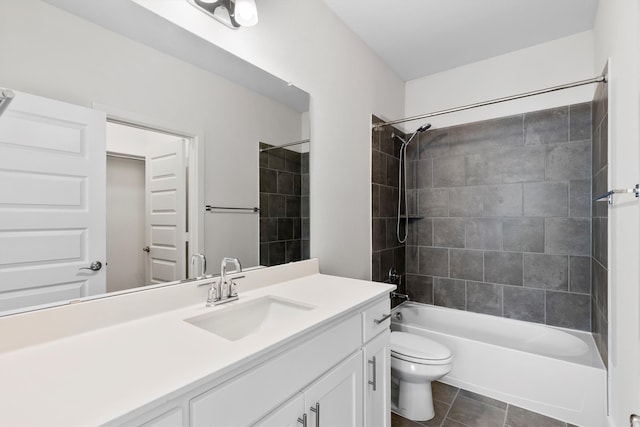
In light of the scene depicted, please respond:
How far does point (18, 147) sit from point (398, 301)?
2706mm

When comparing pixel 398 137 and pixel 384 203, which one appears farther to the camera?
pixel 398 137

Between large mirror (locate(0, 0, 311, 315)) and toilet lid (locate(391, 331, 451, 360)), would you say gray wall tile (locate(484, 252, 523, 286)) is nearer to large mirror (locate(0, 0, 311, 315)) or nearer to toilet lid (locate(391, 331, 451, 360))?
toilet lid (locate(391, 331, 451, 360))

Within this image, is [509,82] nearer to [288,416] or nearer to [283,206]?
[283,206]

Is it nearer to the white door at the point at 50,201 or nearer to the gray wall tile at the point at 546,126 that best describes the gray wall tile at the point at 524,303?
the gray wall tile at the point at 546,126

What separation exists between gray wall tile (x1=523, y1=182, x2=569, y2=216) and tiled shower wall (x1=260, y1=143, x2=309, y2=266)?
6.15 ft

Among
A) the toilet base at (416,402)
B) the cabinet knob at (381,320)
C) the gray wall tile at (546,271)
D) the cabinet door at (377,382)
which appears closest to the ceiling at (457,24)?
the gray wall tile at (546,271)

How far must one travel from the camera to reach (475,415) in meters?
1.87

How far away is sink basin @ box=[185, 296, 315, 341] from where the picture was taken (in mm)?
1129

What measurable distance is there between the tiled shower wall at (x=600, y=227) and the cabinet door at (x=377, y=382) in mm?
1313

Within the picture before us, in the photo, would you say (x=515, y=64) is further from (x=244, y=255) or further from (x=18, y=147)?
(x=18, y=147)

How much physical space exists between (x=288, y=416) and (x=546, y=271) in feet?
7.82

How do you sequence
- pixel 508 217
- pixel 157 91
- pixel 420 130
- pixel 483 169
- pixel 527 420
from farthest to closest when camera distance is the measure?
pixel 420 130 → pixel 483 169 → pixel 508 217 → pixel 527 420 → pixel 157 91

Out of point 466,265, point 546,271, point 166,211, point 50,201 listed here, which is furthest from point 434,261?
point 50,201

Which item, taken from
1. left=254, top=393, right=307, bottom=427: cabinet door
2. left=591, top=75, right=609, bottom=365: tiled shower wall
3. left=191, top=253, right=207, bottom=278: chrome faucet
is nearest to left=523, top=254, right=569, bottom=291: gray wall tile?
left=591, top=75, right=609, bottom=365: tiled shower wall
